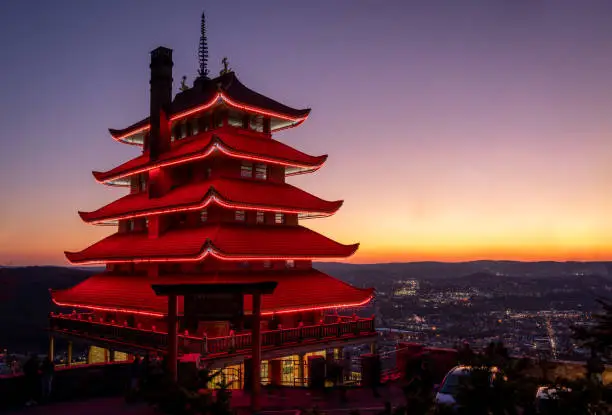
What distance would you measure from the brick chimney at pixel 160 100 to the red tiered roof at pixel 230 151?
76 centimetres

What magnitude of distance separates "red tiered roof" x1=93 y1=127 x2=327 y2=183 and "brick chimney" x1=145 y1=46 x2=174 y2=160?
76 cm

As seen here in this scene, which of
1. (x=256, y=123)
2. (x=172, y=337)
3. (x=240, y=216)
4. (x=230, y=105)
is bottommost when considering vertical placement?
(x=172, y=337)

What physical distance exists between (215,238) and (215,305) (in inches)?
307

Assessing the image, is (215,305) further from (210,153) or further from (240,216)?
(210,153)

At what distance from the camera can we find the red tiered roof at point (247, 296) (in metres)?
28.7

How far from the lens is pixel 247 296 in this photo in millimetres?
28688

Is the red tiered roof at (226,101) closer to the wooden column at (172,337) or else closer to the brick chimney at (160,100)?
the brick chimney at (160,100)

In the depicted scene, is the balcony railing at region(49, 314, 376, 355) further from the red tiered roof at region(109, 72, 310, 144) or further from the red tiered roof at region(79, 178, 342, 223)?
the red tiered roof at region(109, 72, 310, 144)

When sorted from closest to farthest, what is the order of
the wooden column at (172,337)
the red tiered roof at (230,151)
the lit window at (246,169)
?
1. the wooden column at (172,337)
2. the red tiered roof at (230,151)
3. the lit window at (246,169)

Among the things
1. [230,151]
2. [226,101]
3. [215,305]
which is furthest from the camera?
[226,101]

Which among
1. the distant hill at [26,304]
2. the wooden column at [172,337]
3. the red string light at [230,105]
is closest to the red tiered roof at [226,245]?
the wooden column at [172,337]

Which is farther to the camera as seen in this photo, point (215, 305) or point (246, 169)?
point (246, 169)

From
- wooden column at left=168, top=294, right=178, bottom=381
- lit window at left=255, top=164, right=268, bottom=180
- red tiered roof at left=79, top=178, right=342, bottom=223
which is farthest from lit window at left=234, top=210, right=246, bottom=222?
wooden column at left=168, top=294, right=178, bottom=381

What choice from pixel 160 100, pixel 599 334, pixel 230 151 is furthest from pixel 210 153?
pixel 599 334
